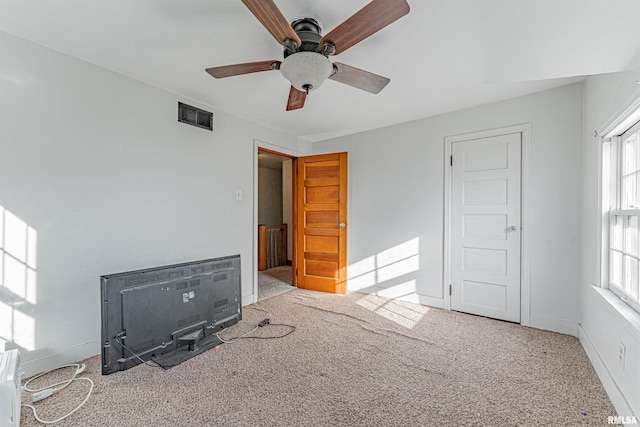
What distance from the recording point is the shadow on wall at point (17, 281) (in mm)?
1853

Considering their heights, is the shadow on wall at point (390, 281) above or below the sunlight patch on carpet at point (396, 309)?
above

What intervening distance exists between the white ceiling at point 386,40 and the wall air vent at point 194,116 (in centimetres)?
14

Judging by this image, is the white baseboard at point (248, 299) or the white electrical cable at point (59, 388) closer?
the white electrical cable at point (59, 388)

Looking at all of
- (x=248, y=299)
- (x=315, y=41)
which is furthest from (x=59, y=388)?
(x=315, y=41)

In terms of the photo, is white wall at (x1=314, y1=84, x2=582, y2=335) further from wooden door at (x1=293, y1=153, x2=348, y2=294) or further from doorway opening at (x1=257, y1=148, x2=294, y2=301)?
doorway opening at (x1=257, y1=148, x2=294, y2=301)

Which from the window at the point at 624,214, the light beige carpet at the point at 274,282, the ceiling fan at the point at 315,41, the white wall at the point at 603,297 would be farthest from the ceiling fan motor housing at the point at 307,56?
the light beige carpet at the point at 274,282

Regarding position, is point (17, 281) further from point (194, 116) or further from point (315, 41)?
point (315, 41)

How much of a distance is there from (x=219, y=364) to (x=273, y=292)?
1.95 metres

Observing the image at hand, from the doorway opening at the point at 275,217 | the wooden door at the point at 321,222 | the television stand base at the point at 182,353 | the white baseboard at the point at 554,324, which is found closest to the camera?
the television stand base at the point at 182,353

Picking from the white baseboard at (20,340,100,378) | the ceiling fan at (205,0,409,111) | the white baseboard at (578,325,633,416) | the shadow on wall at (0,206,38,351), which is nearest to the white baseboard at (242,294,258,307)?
the white baseboard at (20,340,100,378)

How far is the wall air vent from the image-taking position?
2793mm

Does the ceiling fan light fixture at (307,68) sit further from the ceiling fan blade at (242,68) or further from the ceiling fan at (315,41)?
the ceiling fan blade at (242,68)

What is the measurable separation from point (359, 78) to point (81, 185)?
7.32 feet

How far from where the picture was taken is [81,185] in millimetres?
2158
